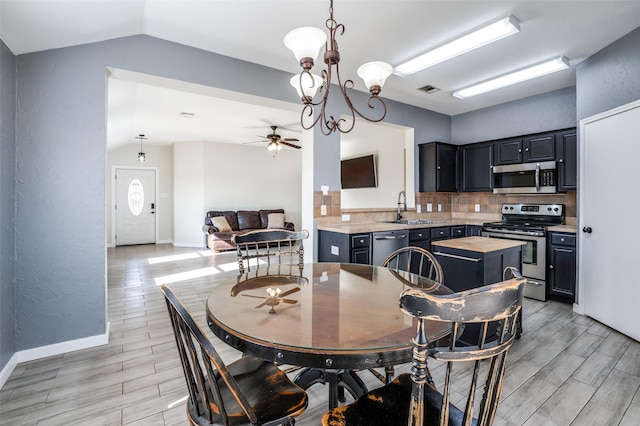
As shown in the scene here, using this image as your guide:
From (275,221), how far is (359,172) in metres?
2.61

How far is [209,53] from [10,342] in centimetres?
284

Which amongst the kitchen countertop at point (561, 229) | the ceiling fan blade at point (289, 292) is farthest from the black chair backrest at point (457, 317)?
the kitchen countertop at point (561, 229)

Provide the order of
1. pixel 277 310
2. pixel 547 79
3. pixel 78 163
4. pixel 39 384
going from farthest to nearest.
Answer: pixel 547 79
pixel 78 163
pixel 39 384
pixel 277 310

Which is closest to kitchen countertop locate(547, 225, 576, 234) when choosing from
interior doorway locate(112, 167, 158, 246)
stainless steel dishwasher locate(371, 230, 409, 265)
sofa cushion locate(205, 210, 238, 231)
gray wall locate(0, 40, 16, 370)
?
stainless steel dishwasher locate(371, 230, 409, 265)

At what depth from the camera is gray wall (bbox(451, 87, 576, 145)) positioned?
4062 millimetres

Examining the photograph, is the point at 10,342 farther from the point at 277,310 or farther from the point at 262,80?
the point at 262,80

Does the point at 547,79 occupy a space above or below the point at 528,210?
above

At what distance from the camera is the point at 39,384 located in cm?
204

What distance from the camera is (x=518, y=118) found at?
4539 millimetres

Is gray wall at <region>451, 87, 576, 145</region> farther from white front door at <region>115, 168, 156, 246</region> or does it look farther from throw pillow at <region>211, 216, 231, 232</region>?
white front door at <region>115, 168, 156, 246</region>

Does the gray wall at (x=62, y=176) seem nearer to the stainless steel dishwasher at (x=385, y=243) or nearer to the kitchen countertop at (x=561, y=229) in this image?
the kitchen countertop at (x=561, y=229)

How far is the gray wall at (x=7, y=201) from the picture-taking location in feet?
6.74

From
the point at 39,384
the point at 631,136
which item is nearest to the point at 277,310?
the point at 39,384

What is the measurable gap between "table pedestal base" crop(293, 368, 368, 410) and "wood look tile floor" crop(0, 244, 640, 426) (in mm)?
198
